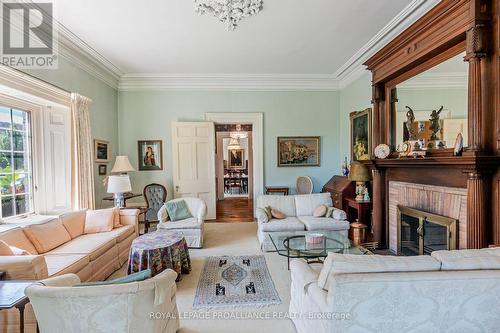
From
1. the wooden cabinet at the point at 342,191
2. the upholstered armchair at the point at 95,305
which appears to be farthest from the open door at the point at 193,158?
the upholstered armchair at the point at 95,305

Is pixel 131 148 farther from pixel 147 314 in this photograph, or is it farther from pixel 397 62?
pixel 397 62

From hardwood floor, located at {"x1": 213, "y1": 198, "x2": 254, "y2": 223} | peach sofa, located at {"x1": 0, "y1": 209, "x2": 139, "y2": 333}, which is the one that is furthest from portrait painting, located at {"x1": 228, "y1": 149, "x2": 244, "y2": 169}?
peach sofa, located at {"x1": 0, "y1": 209, "x2": 139, "y2": 333}

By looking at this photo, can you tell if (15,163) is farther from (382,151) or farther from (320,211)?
(382,151)

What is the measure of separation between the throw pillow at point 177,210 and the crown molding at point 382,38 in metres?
4.12

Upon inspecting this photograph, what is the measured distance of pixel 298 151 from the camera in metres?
6.08

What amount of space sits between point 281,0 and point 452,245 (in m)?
3.33

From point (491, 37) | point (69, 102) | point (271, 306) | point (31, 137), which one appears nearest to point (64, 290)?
point (271, 306)

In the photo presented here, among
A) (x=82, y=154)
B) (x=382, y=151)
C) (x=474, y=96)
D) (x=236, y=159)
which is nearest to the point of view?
(x=474, y=96)

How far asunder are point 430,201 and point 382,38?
99.4 inches

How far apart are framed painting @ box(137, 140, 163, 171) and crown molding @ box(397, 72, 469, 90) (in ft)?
15.6

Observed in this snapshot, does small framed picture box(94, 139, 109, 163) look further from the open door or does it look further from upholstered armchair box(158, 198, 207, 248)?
upholstered armchair box(158, 198, 207, 248)

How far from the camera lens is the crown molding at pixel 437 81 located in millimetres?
2652

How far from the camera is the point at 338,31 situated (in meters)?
3.80

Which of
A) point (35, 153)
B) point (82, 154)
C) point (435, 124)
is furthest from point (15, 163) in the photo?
point (435, 124)
